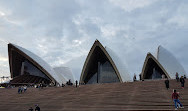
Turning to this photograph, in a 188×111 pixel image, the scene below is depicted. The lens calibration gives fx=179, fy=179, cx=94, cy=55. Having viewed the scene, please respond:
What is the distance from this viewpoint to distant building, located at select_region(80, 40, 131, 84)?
31.9 metres

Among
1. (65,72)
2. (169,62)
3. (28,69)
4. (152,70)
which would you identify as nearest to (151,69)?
(152,70)

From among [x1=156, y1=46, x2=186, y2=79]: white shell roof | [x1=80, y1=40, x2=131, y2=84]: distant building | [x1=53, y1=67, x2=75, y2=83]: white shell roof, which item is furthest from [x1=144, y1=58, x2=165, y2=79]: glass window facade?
[x1=53, y1=67, x2=75, y2=83]: white shell roof

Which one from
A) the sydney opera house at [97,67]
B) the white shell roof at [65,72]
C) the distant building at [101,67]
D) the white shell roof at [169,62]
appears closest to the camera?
the distant building at [101,67]

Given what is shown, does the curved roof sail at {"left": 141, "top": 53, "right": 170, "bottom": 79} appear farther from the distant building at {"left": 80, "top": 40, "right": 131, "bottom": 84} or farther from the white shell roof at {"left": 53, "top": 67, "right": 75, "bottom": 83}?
the white shell roof at {"left": 53, "top": 67, "right": 75, "bottom": 83}

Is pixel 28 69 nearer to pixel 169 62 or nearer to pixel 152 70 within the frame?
pixel 152 70

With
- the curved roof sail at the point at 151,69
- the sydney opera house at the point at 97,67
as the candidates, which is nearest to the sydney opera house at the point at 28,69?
the sydney opera house at the point at 97,67

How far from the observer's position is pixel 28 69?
1554 inches

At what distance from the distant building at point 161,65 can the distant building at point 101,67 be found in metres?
5.68

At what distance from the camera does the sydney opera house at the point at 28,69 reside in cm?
3506

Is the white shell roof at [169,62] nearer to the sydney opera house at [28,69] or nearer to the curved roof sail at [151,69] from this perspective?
the curved roof sail at [151,69]

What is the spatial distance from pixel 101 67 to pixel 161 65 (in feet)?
39.1

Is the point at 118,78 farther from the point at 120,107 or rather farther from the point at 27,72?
the point at 120,107

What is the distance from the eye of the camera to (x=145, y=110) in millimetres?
8406

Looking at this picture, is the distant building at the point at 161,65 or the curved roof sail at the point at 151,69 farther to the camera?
the distant building at the point at 161,65
